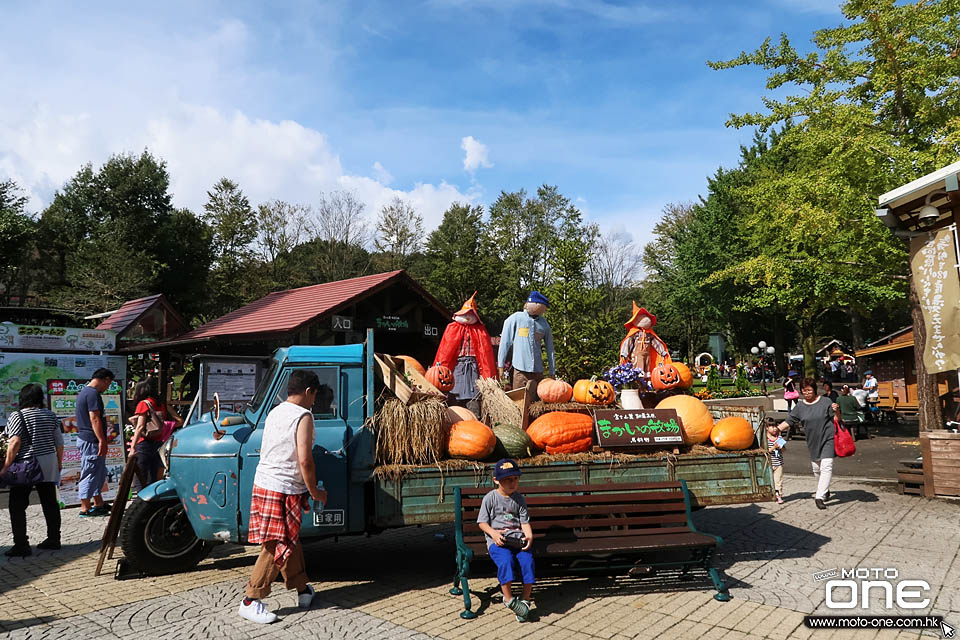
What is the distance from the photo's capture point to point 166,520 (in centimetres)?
587

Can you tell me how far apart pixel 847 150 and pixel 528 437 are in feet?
38.1

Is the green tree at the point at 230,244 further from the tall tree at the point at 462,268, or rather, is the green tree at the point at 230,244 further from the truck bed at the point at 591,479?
the truck bed at the point at 591,479

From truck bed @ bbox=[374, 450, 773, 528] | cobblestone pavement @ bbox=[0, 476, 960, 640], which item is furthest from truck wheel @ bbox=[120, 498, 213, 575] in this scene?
truck bed @ bbox=[374, 450, 773, 528]

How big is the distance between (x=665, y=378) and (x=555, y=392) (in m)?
1.34

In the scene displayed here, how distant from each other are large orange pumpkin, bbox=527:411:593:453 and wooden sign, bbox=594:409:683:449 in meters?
0.18

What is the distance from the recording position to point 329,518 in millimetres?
5230

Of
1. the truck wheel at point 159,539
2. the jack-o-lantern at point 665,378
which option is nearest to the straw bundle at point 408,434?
the truck wheel at point 159,539

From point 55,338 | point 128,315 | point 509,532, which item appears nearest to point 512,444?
point 509,532

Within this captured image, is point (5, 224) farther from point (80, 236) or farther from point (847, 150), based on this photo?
point (847, 150)

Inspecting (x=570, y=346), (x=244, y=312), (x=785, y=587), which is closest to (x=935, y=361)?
(x=785, y=587)

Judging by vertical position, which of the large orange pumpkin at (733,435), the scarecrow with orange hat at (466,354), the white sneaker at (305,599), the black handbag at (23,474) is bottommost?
the white sneaker at (305,599)

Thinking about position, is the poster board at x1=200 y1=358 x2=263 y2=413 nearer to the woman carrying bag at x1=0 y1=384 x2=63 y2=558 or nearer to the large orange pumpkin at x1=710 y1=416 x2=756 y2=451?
the woman carrying bag at x1=0 y1=384 x2=63 y2=558

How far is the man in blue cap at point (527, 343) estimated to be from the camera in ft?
25.2

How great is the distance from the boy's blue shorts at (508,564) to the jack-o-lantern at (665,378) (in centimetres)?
348
